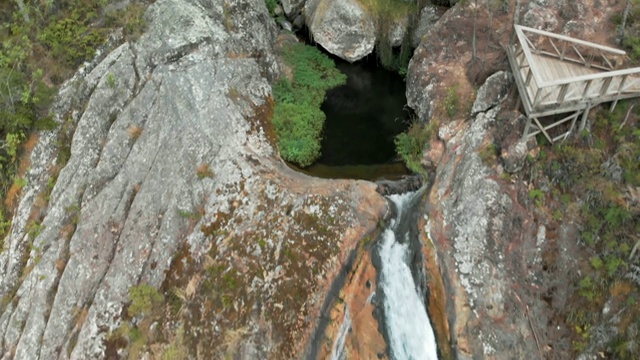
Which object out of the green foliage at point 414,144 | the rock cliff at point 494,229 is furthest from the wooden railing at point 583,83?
the green foliage at point 414,144

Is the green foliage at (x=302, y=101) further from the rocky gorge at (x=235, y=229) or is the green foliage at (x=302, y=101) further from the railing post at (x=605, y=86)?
the railing post at (x=605, y=86)

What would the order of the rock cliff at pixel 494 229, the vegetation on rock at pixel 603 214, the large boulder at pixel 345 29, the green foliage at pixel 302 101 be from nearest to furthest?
the vegetation on rock at pixel 603 214 → the rock cliff at pixel 494 229 → the green foliage at pixel 302 101 → the large boulder at pixel 345 29

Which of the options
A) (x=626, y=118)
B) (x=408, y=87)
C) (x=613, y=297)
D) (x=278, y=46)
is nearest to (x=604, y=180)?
(x=626, y=118)

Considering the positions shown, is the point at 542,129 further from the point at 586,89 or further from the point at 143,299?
the point at 143,299

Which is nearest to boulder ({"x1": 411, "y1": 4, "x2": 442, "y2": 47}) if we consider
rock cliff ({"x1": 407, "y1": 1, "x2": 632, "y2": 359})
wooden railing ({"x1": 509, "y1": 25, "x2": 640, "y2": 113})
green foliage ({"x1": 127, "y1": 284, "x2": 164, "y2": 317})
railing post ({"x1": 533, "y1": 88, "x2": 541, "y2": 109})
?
rock cliff ({"x1": 407, "y1": 1, "x2": 632, "y2": 359})

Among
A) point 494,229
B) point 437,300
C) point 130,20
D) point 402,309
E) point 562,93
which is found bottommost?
point 402,309

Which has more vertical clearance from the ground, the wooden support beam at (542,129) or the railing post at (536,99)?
the railing post at (536,99)

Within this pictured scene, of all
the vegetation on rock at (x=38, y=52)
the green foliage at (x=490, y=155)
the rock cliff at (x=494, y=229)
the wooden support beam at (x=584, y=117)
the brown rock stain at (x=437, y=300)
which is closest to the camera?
the rock cliff at (x=494, y=229)

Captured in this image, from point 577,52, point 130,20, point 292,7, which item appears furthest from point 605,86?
point 130,20

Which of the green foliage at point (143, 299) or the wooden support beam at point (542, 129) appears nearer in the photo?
the green foliage at point (143, 299)
